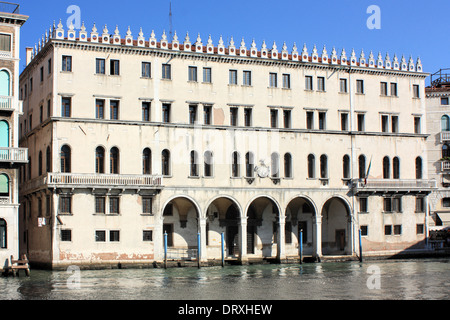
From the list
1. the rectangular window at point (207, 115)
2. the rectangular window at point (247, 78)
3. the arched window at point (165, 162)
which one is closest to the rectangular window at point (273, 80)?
the rectangular window at point (247, 78)

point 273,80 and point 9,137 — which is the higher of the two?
point 273,80

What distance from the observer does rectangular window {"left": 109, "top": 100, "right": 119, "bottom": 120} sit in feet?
150

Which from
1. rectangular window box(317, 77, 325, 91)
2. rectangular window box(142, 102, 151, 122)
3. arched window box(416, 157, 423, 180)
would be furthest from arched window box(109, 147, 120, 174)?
arched window box(416, 157, 423, 180)

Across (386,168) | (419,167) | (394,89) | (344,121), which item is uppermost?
(394,89)

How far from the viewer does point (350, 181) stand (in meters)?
51.3

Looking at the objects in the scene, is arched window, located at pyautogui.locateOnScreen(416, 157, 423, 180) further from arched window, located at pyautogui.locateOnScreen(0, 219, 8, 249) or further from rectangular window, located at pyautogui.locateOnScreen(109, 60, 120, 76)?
arched window, located at pyautogui.locateOnScreen(0, 219, 8, 249)

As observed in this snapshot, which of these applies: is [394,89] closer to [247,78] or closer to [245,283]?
[247,78]

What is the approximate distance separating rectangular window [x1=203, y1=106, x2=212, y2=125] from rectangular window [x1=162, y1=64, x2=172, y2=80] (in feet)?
9.77

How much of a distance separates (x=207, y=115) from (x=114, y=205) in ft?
27.5

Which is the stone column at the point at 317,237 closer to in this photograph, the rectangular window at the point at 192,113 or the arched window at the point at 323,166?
the arched window at the point at 323,166

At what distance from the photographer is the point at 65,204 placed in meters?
43.6

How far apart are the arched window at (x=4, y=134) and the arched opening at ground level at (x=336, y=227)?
73.9ft

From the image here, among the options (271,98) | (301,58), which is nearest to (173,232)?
(271,98)

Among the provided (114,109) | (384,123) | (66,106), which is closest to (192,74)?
(114,109)
